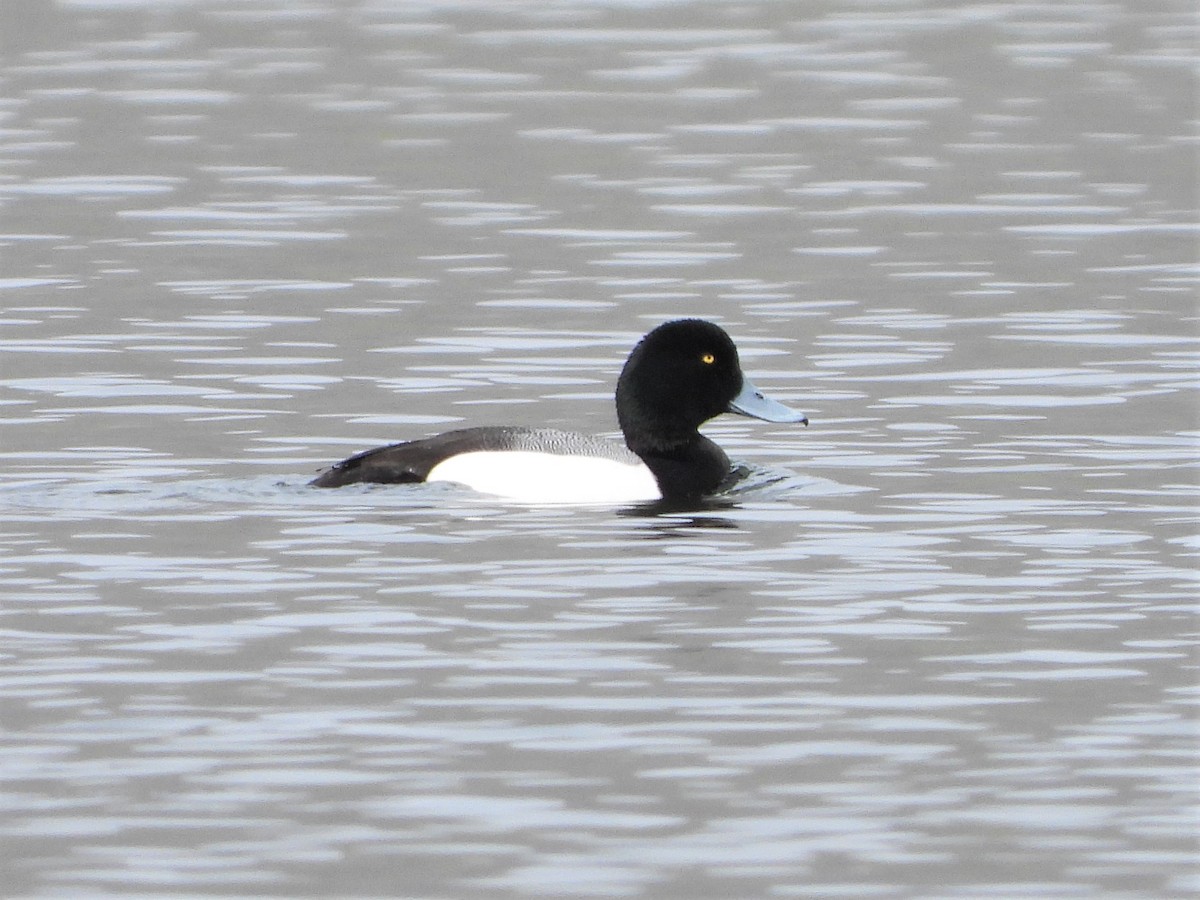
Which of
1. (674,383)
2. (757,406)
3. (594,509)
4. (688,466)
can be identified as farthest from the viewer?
(757,406)

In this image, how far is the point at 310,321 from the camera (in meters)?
15.6

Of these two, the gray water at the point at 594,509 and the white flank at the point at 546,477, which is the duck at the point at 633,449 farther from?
the gray water at the point at 594,509

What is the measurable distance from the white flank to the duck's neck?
0.13m

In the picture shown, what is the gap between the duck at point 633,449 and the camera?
1110cm

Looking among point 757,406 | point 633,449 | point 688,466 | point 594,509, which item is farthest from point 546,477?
point 757,406

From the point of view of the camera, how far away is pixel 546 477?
11.3 metres

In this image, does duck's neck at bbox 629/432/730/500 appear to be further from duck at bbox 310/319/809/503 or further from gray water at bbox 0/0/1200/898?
gray water at bbox 0/0/1200/898

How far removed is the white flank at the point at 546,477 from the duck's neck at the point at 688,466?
0.42ft

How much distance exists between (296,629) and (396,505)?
222cm

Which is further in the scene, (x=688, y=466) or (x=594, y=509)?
(x=688, y=466)

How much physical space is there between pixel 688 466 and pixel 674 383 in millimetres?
424

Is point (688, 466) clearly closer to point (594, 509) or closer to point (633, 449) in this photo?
point (633, 449)

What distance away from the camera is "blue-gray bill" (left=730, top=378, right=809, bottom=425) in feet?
40.3

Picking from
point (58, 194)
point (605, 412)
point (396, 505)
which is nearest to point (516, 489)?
point (396, 505)
